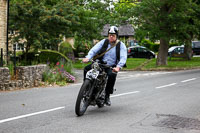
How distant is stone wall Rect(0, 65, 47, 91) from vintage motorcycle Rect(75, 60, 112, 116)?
17.0ft

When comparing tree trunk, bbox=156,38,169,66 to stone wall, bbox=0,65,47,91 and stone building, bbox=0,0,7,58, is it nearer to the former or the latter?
stone building, bbox=0,0,7,58

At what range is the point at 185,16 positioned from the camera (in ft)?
79.3

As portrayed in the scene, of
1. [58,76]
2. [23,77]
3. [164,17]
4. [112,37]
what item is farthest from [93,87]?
[164,17]

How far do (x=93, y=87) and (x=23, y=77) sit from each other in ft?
19.8

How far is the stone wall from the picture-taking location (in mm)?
11992

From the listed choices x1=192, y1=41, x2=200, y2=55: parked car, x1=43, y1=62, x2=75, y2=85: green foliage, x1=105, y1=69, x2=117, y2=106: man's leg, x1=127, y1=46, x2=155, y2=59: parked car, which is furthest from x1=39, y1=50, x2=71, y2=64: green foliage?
x1=192, y1=41, x2=200, y2=55: parked car

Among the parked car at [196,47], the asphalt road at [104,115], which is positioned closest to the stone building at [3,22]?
the asphalt road at [104,115]

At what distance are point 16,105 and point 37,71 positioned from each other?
16.8 ft

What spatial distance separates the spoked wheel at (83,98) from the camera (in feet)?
22.4

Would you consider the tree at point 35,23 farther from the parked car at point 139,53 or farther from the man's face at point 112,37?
the parked car at point 139,53

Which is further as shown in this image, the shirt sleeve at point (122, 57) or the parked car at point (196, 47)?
the parked car at point (196, 47)

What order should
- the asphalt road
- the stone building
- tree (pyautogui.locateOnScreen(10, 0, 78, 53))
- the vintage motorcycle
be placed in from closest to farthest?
the asphalt road, the vintage motorcycle, tree (pyautogui.locateOnScreen(10, 0, 78, 53)), the stone building

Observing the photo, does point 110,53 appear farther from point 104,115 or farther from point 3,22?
point 3,22

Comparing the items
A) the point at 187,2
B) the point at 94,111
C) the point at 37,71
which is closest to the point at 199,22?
the point at 187,2
